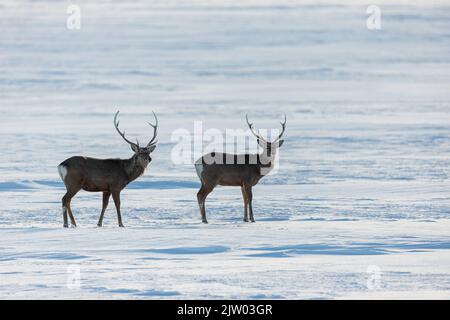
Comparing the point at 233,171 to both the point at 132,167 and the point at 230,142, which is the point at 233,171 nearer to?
the point at 132,167

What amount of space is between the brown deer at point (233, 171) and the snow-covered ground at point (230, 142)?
1.42 feet

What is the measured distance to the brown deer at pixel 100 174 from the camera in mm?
13352

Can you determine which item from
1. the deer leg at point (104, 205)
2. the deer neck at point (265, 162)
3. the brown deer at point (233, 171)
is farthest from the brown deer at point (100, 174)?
the deer neck at point (265, 162)

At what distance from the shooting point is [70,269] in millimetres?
10219

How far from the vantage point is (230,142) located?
22734mm

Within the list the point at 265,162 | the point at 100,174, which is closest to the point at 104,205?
the point at 100,174

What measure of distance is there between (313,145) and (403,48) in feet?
90.4

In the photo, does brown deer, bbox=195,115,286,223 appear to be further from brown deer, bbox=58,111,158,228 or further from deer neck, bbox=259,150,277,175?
brown deer, bbox=58,111,158,228

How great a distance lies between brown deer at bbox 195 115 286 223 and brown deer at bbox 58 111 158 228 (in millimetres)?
845

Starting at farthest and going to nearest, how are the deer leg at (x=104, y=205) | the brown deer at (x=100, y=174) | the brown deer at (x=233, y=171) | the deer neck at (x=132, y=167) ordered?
the brown deer at (x=233, y=171), the deer neck at (x=132, y=167), the deer leg at (x=104, y=205), the brown deer at (x=100, y=174)

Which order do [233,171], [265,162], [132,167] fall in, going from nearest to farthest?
[132,167] < [233,171] < [265,162]

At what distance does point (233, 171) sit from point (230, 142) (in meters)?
8.53

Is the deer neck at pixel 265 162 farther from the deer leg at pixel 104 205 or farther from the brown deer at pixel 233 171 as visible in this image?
the deer leg at pixel 104 205
